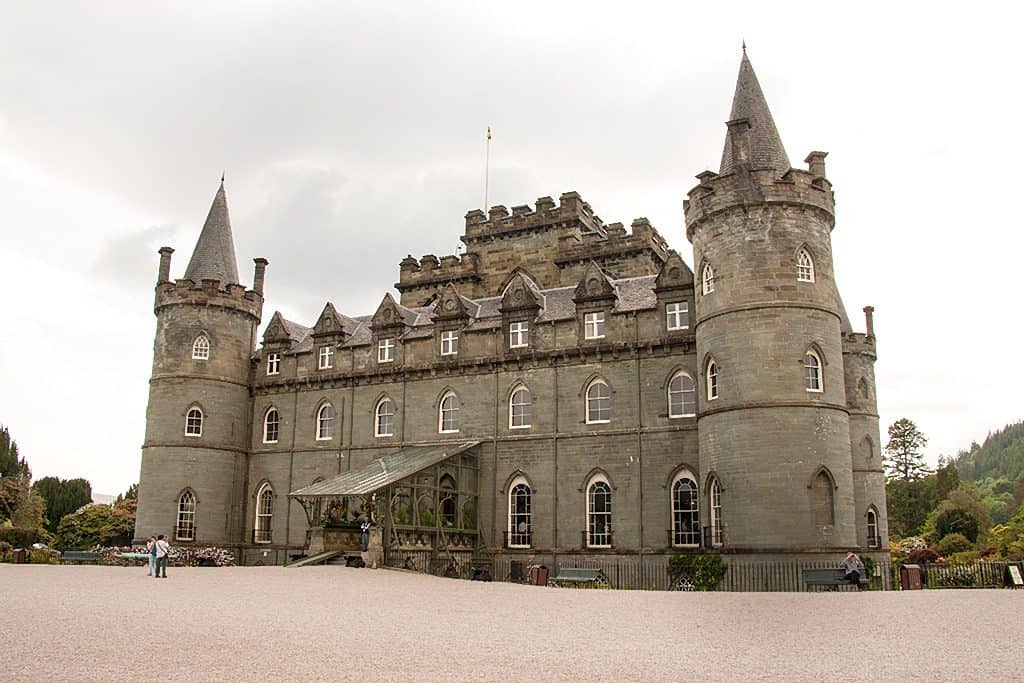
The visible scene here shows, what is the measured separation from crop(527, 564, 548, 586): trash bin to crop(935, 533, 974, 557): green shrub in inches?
1170

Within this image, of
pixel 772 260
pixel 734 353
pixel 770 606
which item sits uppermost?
pixel 772 260

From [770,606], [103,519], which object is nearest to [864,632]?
[770,606]

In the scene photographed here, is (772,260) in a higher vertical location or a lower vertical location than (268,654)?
higher

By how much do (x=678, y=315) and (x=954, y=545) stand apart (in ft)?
93.8

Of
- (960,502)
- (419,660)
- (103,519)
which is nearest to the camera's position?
(419,660)

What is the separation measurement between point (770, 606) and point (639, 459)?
1221 centimetres

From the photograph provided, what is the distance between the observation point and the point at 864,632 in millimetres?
14492

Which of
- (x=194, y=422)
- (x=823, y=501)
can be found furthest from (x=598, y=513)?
(x=194, y=422)

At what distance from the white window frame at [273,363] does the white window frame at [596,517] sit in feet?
54.8

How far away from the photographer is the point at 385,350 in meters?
38.4

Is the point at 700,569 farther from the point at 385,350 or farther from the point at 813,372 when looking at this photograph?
the point at 385,350

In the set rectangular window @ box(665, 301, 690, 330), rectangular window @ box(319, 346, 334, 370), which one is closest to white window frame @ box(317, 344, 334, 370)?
rectangular window @ box(319, 346, 334, 370)

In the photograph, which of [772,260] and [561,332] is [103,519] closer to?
[561,332]

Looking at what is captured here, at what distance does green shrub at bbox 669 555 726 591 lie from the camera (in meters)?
26.8
